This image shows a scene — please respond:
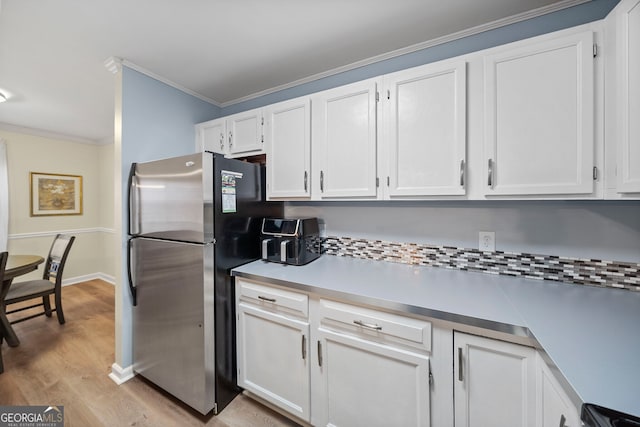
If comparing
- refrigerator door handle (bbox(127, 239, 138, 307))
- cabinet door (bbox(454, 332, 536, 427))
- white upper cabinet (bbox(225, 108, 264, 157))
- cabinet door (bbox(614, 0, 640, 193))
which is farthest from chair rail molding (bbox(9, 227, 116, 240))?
cabinet door (bbox(614, 0, 640, 193))

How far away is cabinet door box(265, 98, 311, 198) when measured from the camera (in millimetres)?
1729

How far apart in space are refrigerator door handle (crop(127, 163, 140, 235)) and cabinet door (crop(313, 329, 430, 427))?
156cm

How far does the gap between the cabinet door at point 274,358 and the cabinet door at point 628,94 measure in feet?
5.02

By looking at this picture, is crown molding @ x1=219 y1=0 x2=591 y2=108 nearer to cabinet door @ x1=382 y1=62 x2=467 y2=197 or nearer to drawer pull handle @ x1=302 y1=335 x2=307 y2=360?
cabinet door @ x1=382 y1=62 x2=467 y2=197

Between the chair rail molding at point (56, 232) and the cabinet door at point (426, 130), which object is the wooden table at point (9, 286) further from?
the cabinet door at point (426, 130)

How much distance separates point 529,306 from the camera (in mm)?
1054

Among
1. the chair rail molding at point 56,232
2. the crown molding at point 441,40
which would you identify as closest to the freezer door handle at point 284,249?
the crown molding at point 441,40

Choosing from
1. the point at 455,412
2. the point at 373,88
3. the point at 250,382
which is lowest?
the point at 250,382

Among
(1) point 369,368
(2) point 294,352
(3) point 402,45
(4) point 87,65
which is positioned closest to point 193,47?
(4) point 87,65

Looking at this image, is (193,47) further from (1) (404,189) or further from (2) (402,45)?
(1) (404,189)

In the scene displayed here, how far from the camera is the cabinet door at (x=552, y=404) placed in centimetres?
71

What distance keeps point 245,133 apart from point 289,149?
0.50m

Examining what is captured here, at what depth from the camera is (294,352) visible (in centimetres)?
140

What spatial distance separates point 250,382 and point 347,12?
2338 millimetres
